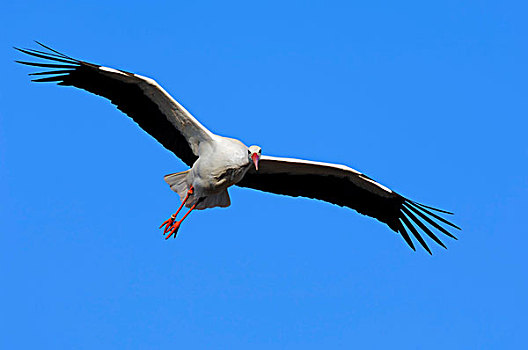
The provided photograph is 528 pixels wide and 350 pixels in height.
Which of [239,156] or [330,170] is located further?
[330,170]

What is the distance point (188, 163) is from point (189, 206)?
580 mm

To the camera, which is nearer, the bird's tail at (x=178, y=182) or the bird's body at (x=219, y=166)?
the bird's body at (x=219, y=166)

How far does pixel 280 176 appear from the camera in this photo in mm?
11492

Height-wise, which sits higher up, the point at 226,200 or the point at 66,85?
the point at 66,85

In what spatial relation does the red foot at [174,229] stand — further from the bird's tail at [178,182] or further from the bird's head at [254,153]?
the bird's head at [254,153]

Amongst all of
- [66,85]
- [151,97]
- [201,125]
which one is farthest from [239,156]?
[66,85]

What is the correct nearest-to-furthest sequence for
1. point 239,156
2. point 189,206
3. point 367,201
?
point 239,156 < point 189,206 < point 367,201

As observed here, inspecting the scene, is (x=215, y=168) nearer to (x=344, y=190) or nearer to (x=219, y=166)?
(x=219, y=166)

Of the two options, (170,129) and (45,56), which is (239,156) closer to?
(170,129)

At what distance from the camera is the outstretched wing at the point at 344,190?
37.1 ft

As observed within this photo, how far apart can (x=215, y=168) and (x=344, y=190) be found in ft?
7.21

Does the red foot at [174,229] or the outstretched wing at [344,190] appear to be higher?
the outstretched wing at [344,190]

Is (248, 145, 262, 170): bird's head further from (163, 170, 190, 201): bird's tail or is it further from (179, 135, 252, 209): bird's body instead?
(163, 170, 190, 201): bird's tail

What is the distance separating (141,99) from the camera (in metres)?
10.7
